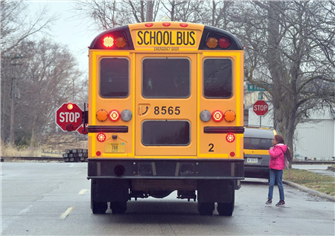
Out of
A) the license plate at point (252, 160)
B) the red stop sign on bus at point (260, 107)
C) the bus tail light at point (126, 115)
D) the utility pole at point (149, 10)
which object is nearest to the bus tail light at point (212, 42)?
the bus tail light at point (126, 115)

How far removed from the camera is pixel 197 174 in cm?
902

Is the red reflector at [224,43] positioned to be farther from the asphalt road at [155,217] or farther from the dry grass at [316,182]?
the dry grass at [316,182]

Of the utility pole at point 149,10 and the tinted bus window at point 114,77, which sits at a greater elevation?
the utility pole at point 149,10

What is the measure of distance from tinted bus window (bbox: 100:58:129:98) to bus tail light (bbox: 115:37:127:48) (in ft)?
0.74

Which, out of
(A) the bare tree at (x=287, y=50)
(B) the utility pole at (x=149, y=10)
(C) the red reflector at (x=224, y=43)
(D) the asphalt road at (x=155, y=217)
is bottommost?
(D) the asphalt road at (x=155, y=217)

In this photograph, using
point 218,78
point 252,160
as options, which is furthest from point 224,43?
point 252,160

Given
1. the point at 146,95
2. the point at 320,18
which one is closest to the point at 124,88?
the point at 146,95

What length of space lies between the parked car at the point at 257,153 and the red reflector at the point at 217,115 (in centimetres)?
851

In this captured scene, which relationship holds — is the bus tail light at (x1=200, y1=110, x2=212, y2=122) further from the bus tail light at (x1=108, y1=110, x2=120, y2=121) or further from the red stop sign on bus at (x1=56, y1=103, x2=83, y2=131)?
the red stop sign on bus at (x1=56, y1=103, x2=83, y2=131)

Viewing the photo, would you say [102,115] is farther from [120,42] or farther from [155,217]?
[155,217]

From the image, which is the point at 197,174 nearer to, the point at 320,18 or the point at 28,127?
the point at 320,18

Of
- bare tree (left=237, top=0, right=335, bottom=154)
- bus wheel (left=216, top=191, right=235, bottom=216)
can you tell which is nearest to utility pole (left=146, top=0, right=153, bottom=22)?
bare tree (left=237, top=0, right=335, bottom=154)

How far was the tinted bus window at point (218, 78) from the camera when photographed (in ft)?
30.0

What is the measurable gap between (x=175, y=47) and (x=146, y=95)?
87cm
